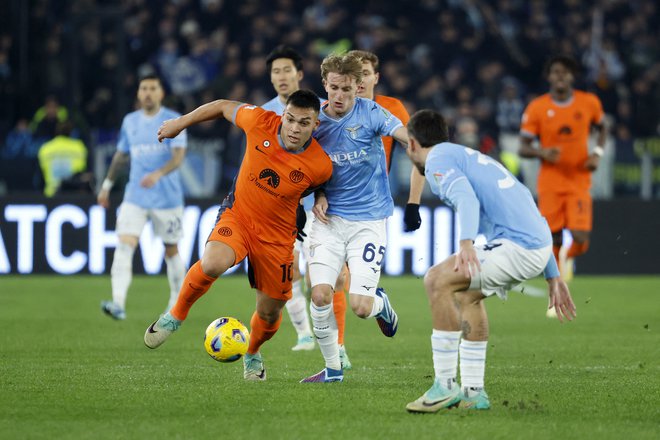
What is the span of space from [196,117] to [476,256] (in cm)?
240

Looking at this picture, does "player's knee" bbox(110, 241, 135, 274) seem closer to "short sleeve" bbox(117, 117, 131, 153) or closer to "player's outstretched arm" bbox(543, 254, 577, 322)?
"short sleeve" bbox(117, 117, 131, 153)

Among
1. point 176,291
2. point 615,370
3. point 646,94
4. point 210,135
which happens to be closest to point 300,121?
point 615,370

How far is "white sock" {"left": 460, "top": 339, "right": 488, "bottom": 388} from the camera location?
649 cm

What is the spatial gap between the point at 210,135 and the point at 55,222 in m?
3.95

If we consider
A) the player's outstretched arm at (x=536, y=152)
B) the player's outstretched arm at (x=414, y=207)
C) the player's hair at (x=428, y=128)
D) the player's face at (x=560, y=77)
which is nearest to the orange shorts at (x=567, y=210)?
the player's outstretched arm at (x=536, y=152)

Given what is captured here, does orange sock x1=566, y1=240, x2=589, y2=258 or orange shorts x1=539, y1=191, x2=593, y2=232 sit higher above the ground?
orange shorts x1=539, y1=191, x2=593, y2=232

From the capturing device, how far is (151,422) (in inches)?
237

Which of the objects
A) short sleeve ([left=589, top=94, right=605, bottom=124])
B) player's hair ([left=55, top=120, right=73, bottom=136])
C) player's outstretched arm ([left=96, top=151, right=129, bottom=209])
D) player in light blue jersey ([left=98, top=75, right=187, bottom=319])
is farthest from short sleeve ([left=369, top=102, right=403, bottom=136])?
player's hair ([left=55, top=120, right=73, bottom=136])

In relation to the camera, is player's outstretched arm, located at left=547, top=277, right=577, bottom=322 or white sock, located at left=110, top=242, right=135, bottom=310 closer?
player's outstretched arm, located at left=547, top=277, right=577, bottom=322

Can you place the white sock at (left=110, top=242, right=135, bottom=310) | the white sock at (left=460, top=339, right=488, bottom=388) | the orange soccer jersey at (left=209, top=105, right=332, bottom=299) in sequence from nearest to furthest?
the white sock at (left=460, top=339, right=488, bottom=388) < the orange soccer jersey at (left=209, top=105, right=332, bottom=299) < the white sock at (left=110, top=242, right=135, bottom=310)

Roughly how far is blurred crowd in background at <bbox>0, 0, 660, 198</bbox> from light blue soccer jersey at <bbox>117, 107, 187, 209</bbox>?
18.4ft

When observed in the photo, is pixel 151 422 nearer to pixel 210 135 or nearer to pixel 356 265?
pixel 356 265

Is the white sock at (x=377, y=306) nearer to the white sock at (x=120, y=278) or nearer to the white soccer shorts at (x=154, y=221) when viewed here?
the white sock at (x=120, y=278)

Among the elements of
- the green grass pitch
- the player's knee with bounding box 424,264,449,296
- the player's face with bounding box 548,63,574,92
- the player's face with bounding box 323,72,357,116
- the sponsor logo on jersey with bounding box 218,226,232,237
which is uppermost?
the player's face with bounding box 548,63,574,92
